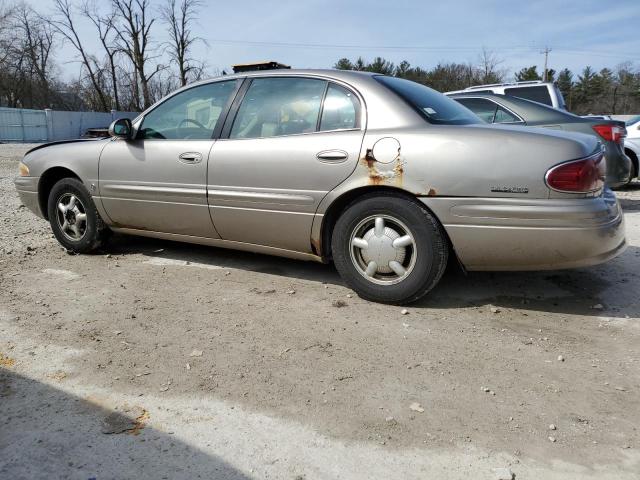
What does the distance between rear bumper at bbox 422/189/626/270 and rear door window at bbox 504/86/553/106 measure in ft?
20.1

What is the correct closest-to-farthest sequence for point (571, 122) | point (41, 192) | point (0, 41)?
point (41, 192) → point (571, 122) → point (0, 41)

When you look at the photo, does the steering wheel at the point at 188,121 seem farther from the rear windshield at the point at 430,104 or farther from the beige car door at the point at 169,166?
the rear windshield at the point at 430,104

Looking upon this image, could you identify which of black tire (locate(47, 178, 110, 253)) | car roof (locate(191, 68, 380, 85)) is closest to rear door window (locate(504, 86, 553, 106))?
car roof (locate(191, 68, 380, 85))

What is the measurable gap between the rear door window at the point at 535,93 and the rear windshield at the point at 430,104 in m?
5.42

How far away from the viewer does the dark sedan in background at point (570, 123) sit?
6297 mm

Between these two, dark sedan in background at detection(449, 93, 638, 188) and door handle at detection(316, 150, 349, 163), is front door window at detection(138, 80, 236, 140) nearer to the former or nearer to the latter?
door handle at detection(316, 150, 349, 163)

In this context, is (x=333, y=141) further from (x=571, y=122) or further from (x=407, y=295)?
(x=571, y=122)

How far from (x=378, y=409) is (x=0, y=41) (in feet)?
186

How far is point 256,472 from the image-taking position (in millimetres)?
1896

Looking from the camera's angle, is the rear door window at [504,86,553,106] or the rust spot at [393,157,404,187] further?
the rear door window at [504,86,553,106]

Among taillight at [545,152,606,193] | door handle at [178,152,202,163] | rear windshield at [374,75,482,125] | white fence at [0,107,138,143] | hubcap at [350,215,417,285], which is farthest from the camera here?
white fence at [0,107,138,143]

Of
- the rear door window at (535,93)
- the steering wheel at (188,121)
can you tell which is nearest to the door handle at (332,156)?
the steering wheel at (188,121)

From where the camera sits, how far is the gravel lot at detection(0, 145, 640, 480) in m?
1.97

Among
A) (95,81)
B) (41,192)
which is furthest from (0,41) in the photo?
(41,192)
